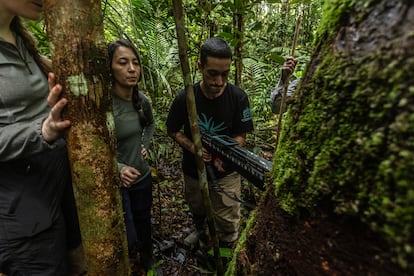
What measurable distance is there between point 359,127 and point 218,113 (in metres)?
2.18

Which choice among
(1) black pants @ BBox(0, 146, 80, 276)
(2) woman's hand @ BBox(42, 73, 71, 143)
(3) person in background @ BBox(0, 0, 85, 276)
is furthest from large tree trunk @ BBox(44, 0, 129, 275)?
(1) black pants @ BBox(0, 146, 80, 276)

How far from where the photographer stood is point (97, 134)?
102 cm

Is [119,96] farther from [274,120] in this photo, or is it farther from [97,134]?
[274,120]

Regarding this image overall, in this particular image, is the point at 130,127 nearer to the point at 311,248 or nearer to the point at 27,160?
the point at 27,160

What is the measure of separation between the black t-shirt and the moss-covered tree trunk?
1916 millimetres

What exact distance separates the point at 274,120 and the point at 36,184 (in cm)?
452

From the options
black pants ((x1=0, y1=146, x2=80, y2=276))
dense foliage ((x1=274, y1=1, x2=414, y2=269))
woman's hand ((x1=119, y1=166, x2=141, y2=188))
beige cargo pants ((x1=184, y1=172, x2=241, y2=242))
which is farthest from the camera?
beige cargo pants ((x1=184, y1=172, x2=241, y2=242))

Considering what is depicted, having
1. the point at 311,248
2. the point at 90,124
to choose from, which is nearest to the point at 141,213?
the point at 90,124

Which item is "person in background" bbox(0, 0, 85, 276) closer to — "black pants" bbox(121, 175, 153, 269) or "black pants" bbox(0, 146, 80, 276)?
"black pants" bbox(0, 146, 80, 276)

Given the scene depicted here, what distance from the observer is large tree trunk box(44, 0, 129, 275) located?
0.94 m

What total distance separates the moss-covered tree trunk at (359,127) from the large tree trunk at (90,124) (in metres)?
0.69

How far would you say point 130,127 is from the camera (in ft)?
7.79

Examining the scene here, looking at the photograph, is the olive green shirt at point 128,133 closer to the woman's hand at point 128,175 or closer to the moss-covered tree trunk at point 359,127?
the woman's hand at point 128,175

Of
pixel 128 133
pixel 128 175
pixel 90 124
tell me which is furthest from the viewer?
pixel 128 133
